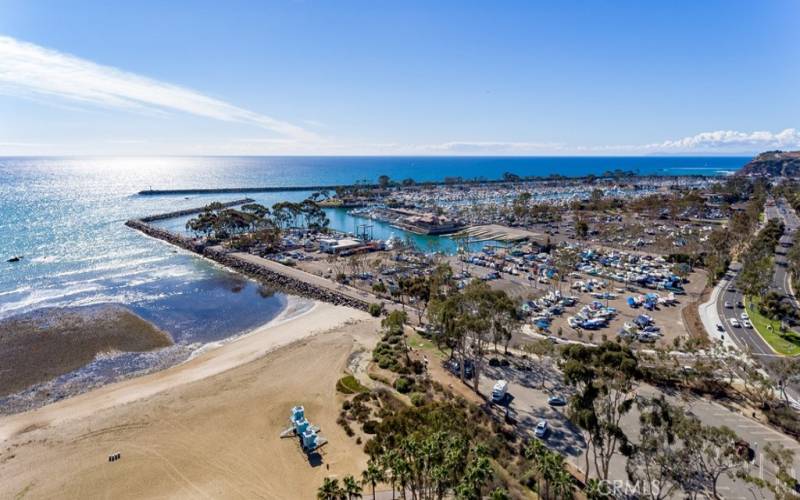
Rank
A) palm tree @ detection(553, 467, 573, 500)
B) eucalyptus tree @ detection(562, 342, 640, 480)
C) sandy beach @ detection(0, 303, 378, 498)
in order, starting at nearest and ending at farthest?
palm tree @ detection(553, 467, 573, 500), eucalyptus tree @ detection(562, 342, 640, 480), sandy beach @ detection(0, 303, 378, 498)

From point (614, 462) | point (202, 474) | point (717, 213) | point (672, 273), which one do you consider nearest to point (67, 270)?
point (202, 474)

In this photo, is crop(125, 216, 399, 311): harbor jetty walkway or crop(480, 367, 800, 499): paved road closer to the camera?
crop(480, 367, 800, 499): paved road

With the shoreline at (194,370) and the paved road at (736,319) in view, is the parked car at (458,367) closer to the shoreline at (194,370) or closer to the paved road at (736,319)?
the shoreline at (194,370)

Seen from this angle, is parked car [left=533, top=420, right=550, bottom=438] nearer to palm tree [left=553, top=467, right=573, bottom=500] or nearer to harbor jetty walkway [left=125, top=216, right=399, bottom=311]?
palm tree [left=553, top=467, right=573, bottom=500]

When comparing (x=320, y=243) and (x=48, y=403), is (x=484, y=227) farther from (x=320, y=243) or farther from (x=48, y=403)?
(x=48, y=403)

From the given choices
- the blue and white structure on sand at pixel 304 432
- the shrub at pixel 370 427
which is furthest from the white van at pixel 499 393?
the blue and white structure on sand at pixel 304 432

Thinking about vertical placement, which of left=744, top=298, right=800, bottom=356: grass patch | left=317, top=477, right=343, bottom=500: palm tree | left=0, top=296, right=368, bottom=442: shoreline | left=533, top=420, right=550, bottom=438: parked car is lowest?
left=0, top=296, right=368, bottom=442: shoreline

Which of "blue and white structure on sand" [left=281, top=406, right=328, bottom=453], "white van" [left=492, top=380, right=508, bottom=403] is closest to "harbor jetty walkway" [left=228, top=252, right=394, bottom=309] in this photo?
"white van" [left=492, top=380, right=508, bottom=403]
